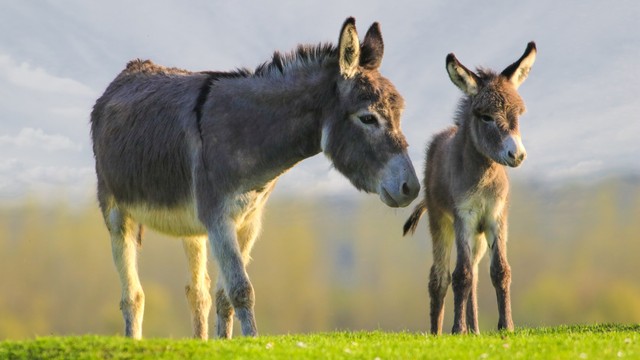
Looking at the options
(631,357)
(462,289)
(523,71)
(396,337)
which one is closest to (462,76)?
(523,71)

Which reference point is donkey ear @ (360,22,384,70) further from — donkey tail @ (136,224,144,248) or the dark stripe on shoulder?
donkey tail @ (136,224,144,248)

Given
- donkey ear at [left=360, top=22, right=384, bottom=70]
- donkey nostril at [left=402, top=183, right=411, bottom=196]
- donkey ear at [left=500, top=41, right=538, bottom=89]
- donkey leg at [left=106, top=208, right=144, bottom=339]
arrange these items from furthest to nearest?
donkey ear at [left=500, top=41, right=538, bottom=89] < donkey leg at [left=106, top=208, right=144, bottom=339] < donkey ear at [left=360, top=22, right=384, bottom=70] < donkey nostril at [left=402, top=183, right=411, bottom=196]

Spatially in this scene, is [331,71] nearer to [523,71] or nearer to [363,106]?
[363,106]

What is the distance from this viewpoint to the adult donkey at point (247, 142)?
9.07 m

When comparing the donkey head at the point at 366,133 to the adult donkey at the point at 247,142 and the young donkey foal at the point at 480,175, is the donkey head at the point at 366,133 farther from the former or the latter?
the young donkey foal at the point at 480,175

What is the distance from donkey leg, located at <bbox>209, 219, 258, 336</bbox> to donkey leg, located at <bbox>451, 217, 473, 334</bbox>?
162 inches

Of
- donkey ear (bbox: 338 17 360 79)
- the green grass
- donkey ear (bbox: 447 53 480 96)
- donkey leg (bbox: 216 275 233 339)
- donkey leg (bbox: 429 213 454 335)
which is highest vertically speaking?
donkey ear (bbox: 447 53 480 96)

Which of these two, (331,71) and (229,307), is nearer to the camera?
(331,71)

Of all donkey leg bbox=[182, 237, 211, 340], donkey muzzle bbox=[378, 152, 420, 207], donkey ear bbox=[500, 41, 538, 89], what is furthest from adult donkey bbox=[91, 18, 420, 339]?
donkey ear bbox=[500, 41, 538, 89]

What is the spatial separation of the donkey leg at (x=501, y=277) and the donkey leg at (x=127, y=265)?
5426 mm

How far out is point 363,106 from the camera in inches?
357

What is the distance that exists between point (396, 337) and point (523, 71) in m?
4.79

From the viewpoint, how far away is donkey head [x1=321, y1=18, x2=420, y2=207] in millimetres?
8843

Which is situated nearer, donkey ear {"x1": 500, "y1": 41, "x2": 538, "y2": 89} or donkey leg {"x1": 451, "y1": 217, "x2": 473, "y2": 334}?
donkey leg {"x1": 451, "y1": 217, "x2": 473, "y2": 334}
